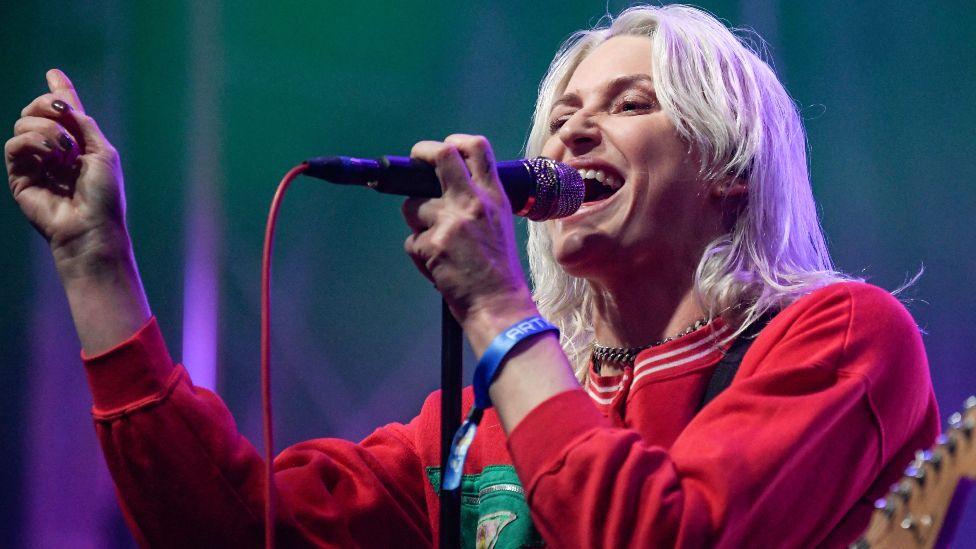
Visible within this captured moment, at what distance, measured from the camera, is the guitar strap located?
4.99 ft

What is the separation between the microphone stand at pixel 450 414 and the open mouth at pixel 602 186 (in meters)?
0.55

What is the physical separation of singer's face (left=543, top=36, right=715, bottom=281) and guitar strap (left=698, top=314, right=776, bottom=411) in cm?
19

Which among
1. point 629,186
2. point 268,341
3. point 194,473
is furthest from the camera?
point 629,186

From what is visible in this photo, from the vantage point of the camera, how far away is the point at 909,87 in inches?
103

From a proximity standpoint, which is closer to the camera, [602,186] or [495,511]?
[495,511]

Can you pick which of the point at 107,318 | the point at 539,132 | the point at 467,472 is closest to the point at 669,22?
the point at 539,132

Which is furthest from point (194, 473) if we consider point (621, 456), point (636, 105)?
point (636, 105)

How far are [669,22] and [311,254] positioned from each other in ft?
4.83

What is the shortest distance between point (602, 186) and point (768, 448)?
25.0 inches

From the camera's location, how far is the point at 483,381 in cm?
118

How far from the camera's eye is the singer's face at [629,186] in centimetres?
168

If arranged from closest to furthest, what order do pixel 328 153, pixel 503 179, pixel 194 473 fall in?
pixel 503 179, pixel 194 473, pixel 328 153

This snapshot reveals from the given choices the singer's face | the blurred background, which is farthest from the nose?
the blurred background

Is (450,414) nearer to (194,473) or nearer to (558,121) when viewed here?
(194,473)
